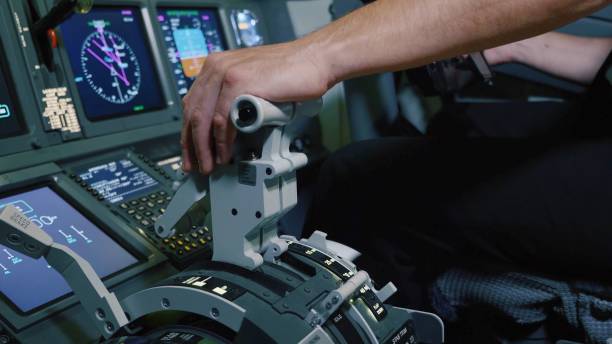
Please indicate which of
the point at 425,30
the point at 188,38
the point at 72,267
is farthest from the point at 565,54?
the point at 72,267

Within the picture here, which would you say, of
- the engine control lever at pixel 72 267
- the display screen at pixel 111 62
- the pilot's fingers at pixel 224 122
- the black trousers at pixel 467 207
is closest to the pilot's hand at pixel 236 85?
the pilot's fingers at pixel 224 122

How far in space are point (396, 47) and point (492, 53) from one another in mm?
948

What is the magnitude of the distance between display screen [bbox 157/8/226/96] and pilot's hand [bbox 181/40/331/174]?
0.98 meters

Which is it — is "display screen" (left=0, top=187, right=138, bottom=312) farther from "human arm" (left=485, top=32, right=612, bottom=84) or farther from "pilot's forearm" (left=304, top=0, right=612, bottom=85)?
"human arm" (left=485, top=32, right=612, bottom=84)

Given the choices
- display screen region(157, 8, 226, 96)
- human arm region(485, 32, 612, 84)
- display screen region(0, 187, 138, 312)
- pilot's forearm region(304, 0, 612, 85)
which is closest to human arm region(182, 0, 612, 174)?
pilot's forearm region(304, 0, 612, 85)

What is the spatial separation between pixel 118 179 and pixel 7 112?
314 mm

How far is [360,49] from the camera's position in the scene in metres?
0.98

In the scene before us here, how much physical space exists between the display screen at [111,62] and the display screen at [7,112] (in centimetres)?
20

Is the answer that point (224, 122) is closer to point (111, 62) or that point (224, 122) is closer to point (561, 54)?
point (111, 62)

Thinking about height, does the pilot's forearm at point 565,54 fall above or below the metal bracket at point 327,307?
above

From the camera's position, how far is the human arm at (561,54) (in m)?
1.73

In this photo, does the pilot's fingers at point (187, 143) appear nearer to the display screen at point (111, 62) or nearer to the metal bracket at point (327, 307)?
the metal bracket at point (327, 307)

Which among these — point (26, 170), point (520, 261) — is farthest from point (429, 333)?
point (26, 170)

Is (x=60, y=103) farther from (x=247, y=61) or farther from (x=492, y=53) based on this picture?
(x=492, y=53)
